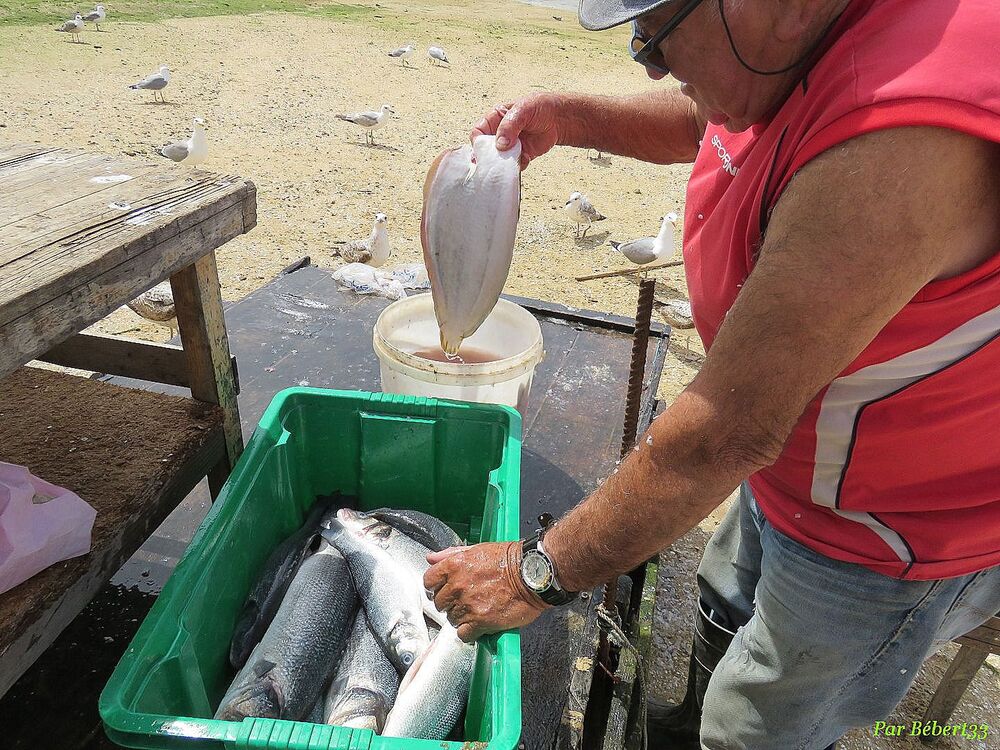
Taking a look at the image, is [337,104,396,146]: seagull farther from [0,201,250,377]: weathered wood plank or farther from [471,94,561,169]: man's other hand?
[0,201,250,377]: weathered wood plank

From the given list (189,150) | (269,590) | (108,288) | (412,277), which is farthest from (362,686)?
(189,150)

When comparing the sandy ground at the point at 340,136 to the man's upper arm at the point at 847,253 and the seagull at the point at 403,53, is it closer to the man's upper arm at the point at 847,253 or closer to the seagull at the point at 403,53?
the seagull at the point at 403,53

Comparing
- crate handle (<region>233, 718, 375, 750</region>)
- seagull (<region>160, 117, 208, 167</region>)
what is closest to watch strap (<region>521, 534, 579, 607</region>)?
crate handle (<region>233, 718, 375, 750</region>)

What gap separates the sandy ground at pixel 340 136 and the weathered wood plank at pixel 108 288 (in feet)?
8.32

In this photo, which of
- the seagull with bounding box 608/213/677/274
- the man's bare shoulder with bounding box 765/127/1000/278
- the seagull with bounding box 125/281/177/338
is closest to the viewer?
the man's bare shoulder with bounding box 765/127/1000/278

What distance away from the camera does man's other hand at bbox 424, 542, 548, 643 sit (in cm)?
146

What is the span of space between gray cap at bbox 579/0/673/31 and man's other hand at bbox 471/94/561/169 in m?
0.62

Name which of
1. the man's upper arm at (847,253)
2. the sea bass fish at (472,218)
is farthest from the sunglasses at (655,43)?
the sea bass fish at (472,218)

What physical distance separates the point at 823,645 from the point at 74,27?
→ 16.5 meters

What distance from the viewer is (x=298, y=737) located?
120 centimetres

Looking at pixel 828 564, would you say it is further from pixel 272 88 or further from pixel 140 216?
pixel 272 88

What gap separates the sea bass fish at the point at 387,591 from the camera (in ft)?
5.82

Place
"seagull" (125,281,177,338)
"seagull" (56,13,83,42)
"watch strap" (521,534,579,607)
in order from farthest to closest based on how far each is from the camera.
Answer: "seagull" (56,13,83,42) → "seagull" (125,281,177,338) → "watch strap" (521,534,579,607)

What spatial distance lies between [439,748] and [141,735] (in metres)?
0.51
